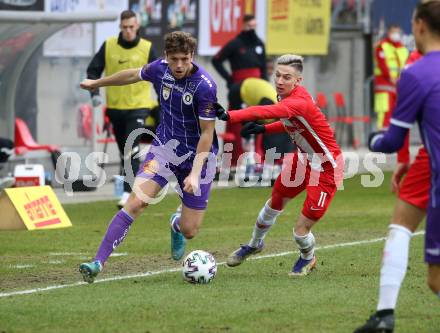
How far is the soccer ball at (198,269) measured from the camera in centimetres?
1020

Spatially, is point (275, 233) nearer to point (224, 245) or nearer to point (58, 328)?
point (224, 245)

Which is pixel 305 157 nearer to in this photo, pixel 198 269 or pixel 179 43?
pixel 198 269

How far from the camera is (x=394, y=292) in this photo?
300 inches

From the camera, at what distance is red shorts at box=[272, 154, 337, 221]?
10758mm

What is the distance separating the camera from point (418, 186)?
7742 millimetres

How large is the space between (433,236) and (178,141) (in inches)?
138

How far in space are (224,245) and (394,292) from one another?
544 cm

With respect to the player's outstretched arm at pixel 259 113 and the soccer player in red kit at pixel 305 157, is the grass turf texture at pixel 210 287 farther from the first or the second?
the player's outstretched arm at pixel 259 113

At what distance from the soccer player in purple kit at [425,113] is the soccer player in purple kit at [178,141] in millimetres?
2609

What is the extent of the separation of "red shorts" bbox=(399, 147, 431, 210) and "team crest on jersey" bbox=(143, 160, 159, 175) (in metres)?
3.01

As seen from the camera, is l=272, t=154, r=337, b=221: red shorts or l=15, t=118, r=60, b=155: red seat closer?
l=272, t=154, r=337, b=221: red shorts

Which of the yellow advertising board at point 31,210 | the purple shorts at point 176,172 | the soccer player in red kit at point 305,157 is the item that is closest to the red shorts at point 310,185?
the soccer player in red kit at point 305,157

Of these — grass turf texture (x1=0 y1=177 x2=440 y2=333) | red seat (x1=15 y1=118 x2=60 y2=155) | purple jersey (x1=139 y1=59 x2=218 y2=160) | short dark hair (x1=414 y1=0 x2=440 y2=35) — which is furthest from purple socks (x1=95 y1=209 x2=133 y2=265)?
red seat (x1=15 y1=118 x2=60 y2=155)

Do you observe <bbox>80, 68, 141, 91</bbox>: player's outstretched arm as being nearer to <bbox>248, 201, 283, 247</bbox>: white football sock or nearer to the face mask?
<bbox>248, 201, 283, 247</bbox>: white football sock
